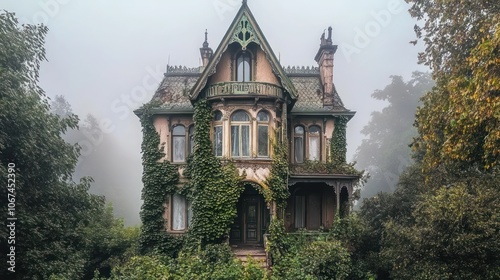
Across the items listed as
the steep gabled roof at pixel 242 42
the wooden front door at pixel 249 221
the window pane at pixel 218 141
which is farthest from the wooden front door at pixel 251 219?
the steep gabled roof at pixel 242 42

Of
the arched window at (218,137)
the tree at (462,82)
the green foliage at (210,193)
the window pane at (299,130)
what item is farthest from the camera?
the window pane at (299,130)

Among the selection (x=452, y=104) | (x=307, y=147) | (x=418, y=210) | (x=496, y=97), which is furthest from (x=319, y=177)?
(x=496, y=97)

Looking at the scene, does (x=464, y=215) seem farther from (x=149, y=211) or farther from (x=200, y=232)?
(x=149, y=211)

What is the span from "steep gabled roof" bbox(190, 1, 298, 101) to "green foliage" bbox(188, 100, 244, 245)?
2.27m

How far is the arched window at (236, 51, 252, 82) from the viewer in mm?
22234

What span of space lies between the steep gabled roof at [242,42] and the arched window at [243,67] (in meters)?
1.15

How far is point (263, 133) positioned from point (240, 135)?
1211 mm

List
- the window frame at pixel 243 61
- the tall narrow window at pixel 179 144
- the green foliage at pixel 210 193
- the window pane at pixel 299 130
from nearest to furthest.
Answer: the green foliage at pixel 210 193, the window frame at pixel 243 61, the tall narrow window at pixel 179 144, the window pane at pixel 299 130

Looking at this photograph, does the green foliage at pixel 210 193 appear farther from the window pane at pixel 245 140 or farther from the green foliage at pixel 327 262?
the green foliage at pixel 327 262

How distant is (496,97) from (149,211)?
1789 centimetres

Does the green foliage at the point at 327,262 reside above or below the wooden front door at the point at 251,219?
below

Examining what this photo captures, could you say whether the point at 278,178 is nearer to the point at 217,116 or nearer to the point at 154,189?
the point at 217,116

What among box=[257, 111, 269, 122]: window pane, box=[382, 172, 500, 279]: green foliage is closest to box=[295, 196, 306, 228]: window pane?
box=[257, 111, 269, 122]: window pane

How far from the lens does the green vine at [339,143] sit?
23719 mm
